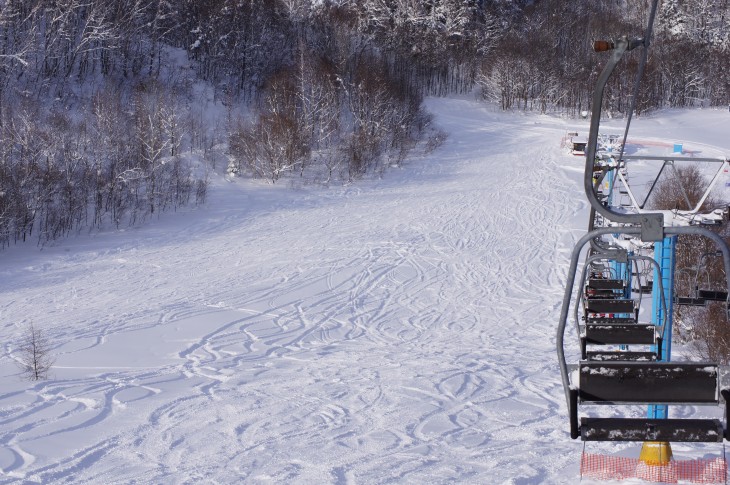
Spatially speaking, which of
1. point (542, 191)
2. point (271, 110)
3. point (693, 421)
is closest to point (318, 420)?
point (693, 421)

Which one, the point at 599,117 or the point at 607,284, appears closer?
the point at 599,117

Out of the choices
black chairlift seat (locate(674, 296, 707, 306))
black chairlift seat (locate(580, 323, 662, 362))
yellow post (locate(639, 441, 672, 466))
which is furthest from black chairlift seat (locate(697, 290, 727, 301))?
yellow post (locate(639, 441, 672, 466))

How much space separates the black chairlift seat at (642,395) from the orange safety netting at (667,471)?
156cm

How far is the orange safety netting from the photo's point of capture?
5203 millimetres

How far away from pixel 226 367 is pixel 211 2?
118ft

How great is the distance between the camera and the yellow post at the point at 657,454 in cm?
529

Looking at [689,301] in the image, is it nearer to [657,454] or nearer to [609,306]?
[609,306]

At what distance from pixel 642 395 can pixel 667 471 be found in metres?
1.80

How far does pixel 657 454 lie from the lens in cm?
533

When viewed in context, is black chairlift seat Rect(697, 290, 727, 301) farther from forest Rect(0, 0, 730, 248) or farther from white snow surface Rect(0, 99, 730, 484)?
forest Rect(0, 0, 730, 248)

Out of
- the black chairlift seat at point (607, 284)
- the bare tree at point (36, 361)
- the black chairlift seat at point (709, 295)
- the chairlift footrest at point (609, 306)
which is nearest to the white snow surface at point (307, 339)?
the bare tree at point (36, 361)

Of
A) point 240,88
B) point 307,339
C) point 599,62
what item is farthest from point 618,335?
point 599,62

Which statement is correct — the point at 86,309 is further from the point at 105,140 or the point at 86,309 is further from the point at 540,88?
the point at 540,88

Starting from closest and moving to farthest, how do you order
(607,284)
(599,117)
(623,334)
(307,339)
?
(599,117), (623,334), (607,284), (307,339)
